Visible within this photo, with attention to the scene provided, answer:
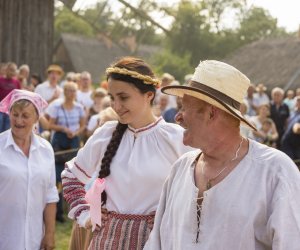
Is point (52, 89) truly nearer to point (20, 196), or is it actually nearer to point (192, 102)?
point (20, 196)

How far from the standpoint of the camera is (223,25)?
172ft

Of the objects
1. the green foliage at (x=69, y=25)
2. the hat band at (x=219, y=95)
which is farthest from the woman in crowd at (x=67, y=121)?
the green foliage at (x=69, y=25)

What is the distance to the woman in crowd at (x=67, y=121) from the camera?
29.2 ft

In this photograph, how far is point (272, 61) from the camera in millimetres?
33875

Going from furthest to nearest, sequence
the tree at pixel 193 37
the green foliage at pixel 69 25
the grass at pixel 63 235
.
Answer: the green foliage at pixel 69 25 → the tree at pixel 193 37 → the grass at pixel 63 235

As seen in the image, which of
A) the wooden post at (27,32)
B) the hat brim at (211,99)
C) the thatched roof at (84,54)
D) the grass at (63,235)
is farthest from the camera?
the thatched roof at (84,54)

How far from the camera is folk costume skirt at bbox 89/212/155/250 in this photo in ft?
11.4

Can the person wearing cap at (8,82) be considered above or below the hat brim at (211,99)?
below

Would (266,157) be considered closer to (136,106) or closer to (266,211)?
(266,211)

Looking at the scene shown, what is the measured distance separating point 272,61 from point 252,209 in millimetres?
32076

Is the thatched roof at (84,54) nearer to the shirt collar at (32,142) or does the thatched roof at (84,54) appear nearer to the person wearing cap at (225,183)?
the shirt collar at (32,142)

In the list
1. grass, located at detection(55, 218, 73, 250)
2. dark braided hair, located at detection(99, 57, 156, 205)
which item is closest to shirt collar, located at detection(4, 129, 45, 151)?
dark braided hair, located at detection(99, 57, 156, 205)

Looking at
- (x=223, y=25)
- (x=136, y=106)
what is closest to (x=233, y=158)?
(x=136, y=106)

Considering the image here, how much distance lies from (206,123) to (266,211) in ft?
1.43
